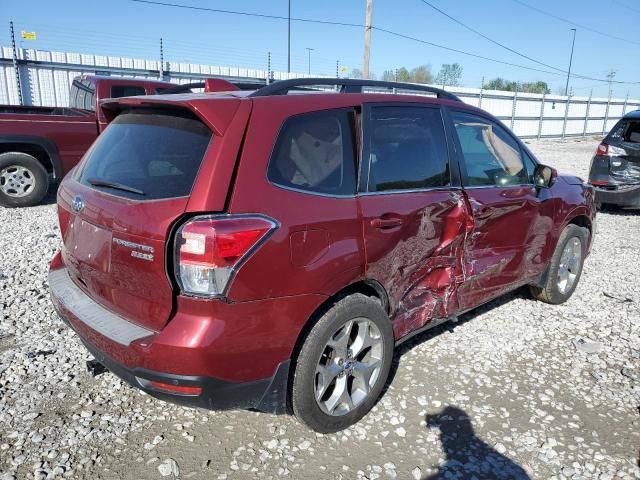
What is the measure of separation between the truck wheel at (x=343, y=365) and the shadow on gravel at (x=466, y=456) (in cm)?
44

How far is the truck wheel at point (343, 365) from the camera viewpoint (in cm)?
248

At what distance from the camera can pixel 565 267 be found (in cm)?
464

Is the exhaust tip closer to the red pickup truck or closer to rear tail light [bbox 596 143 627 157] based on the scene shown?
the red pickup truck

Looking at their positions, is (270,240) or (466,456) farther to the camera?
(466,456)

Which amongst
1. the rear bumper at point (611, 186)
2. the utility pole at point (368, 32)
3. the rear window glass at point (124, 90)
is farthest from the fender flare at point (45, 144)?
the utility pole at point (368, 32)

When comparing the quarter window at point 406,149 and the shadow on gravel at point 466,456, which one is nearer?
the shadow on gravel at point 466,456

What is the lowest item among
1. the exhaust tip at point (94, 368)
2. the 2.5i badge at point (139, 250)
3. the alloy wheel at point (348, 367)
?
the exhaust tip at point (94, 368)

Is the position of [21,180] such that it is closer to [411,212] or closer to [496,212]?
[411,212]

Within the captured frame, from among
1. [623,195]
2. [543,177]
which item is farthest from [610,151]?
[543,177]

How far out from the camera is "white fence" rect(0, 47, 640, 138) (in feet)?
42.3

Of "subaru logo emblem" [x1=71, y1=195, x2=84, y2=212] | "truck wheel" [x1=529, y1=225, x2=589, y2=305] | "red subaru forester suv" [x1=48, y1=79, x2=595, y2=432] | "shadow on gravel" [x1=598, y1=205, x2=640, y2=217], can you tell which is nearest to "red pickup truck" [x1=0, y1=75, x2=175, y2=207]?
"red subaru forester suv" [x1=48, y1=79, x2=595, y2=432]

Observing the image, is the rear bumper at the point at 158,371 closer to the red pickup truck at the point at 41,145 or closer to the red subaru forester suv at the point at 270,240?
the red subaru forester suv at the point at 270,240

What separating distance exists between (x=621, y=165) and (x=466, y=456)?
7.33m

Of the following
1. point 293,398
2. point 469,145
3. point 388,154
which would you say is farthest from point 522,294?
point 293,398
